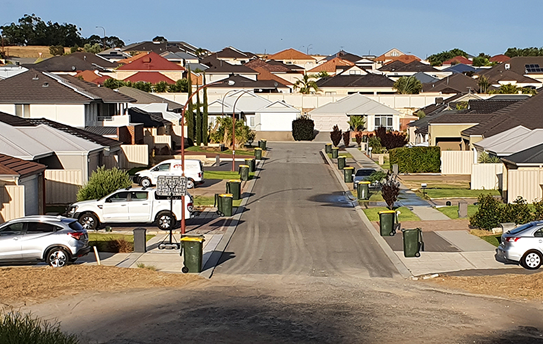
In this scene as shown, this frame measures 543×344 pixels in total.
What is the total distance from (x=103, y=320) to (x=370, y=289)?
7088mm

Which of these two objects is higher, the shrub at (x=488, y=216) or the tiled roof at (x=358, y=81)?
the tiled roof at (x=358, y=81)

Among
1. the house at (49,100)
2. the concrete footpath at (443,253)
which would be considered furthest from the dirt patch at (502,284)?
the house at (49,100)

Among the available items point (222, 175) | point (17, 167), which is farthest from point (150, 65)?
point (17, 167)

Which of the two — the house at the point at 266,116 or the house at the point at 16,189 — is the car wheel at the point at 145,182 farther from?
the house at the point at 266,116

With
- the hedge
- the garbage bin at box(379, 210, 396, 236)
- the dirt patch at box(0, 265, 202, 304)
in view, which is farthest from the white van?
the dirt patch at box(0, 265, 202, 304)

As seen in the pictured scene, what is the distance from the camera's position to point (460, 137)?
54.8m

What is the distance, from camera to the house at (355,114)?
82000mm

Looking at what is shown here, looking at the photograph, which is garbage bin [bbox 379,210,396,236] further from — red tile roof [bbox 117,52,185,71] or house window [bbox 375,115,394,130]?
red tile roof [bbox 117,52,185,71]

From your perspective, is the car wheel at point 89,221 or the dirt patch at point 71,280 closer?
the dirt patch at point 71,280

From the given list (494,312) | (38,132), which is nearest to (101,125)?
(38,132)

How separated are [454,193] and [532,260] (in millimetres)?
17129

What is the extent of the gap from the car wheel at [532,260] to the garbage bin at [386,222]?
6739mm

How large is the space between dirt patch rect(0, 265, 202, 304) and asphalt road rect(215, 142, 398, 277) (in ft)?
8.35

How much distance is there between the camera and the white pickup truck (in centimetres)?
2912
